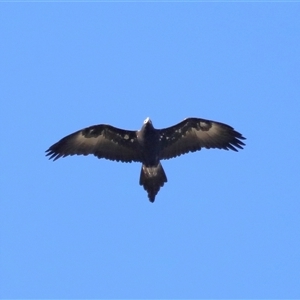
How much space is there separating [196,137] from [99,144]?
9.84ft

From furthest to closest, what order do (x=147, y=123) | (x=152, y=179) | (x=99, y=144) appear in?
(x=99, y=144) < (x=152, y=179) < (x=147, y=123)

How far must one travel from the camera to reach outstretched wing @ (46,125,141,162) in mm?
14047

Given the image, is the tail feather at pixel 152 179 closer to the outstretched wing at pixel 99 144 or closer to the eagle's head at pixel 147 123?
the outstretched wing at pixel 99 144

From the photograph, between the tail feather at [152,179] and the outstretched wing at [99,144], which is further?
the outstretched wing at [99,144]

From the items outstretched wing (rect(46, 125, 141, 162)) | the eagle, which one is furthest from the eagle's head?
outstretched wing (rect(46, 125, 141, 162))

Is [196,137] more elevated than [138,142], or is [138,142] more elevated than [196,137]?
[196,137]

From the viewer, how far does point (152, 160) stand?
1359 centimetres

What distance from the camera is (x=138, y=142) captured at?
44.8 feet

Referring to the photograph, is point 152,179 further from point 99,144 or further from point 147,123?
point 99,144

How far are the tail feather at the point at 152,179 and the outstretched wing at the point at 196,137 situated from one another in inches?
25.1

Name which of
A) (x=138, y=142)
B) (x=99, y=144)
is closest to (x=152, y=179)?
(x=138, y=142)

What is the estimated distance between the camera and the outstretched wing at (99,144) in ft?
46.1

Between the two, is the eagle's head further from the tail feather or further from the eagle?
the tail feather

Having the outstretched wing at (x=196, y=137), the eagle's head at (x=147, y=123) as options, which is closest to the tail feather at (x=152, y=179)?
the outstretched wing at (x=196, y=137)
